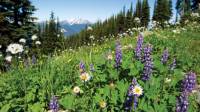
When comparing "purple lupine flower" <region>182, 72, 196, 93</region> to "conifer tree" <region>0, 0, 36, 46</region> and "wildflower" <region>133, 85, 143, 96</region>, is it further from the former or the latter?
"conifer tree" <region>0, 0, 36, 46</region>

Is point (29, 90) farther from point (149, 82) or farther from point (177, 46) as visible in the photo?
point (177, 46)

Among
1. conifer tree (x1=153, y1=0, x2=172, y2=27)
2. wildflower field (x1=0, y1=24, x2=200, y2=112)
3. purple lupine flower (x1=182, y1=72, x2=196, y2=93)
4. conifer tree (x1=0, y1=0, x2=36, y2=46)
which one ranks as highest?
purple lupine flower (x1=182, y1=72, x2=196, y2=93)

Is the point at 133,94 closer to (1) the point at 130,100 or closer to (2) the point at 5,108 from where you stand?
(1) the point at 130,100

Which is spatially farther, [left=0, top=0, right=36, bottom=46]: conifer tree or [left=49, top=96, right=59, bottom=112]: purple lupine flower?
[left=0, top=0, right=36, bottom=46]: conifer tree

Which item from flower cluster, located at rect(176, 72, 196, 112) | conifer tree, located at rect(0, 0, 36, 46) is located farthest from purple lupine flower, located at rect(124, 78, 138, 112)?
conifer tree, located at rect(0, 0, 36, 46)

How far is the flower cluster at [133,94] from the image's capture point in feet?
15.1

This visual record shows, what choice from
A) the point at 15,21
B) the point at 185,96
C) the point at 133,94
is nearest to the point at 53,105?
the point at 133,94

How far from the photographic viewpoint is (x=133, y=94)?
15.2 ft

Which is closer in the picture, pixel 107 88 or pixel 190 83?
pixel 190 83

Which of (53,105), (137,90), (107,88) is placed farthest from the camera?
(107,88)

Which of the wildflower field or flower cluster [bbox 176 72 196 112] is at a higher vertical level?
flower cluster [bbox 176 72 196 112]

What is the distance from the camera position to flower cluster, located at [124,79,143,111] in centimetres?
461

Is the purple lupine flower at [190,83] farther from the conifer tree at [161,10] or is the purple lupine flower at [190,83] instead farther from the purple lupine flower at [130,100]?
the conifer tree at [161,10]

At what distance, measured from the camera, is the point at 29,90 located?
19.5 ft
